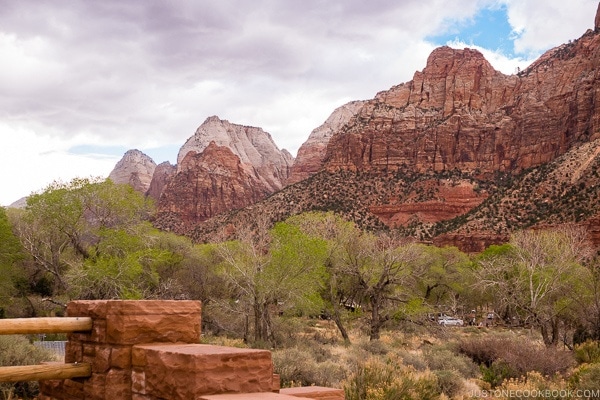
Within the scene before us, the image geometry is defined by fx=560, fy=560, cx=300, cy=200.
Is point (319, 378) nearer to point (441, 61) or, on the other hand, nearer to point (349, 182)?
point (349, 182)

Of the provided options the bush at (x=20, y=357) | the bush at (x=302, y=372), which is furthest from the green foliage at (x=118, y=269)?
the bush at (x=302, y=372)

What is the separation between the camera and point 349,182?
10200 cm

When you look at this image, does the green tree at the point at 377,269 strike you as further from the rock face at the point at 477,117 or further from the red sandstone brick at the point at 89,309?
the rock face at the point at 477,117

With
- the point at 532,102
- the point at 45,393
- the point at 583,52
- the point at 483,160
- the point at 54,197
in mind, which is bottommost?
the point at 45,393

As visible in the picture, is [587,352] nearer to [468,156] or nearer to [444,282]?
[444,282]

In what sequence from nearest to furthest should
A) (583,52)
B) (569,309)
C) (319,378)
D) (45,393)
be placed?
1. (45,393)
2. (319,378)
3. (569,309)
4. (583,52)

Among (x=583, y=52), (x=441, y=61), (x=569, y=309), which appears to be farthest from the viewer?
(x=441, y=61)

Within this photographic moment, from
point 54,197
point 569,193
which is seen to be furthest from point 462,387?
point 569,193

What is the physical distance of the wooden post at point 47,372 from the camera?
17.9ft

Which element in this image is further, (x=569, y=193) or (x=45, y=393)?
(x=569, y=193)

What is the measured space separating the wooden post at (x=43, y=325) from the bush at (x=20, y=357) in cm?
437

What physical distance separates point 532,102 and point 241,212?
65.0 metres

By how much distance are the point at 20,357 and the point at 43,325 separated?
6.31m

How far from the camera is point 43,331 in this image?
5.52 m
